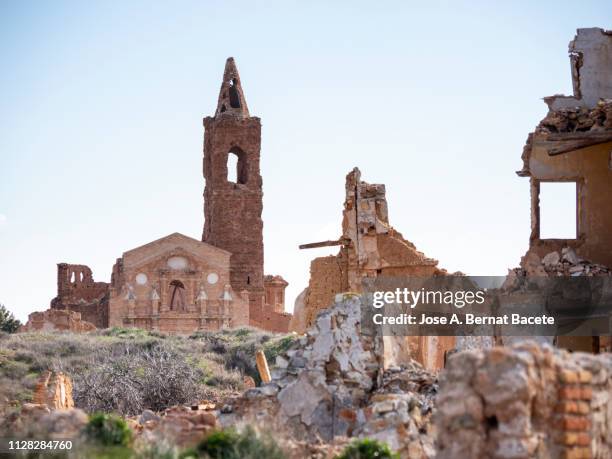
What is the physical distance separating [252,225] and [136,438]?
59.3m

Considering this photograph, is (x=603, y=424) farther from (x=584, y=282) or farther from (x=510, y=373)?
(x=584, y=282)

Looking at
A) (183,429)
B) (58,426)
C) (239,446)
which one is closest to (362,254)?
(183,429)

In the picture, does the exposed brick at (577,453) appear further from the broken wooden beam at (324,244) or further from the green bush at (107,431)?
the broken wooden beam at (324,244)

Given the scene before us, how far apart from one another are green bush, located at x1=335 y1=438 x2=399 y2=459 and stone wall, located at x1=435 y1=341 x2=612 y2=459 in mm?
1231

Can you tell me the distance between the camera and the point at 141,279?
6438 centimetres

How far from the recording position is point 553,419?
8.75 m

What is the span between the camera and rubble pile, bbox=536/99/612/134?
19.6m

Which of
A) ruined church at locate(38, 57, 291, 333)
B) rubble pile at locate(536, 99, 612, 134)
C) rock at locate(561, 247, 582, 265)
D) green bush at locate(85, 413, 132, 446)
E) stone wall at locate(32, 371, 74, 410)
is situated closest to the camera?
green bush at locate(85, 413, 132, 446)

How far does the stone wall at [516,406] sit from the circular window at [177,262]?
56454mm

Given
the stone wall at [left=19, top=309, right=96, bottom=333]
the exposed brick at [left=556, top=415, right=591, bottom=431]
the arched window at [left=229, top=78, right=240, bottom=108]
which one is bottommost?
the exposed brick at [left=556, top=415, right=591, bottom=431]

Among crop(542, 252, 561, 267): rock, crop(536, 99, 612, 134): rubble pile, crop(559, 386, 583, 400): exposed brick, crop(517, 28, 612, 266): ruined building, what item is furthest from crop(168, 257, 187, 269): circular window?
crop(559, 386, 583, 400): exposed brick

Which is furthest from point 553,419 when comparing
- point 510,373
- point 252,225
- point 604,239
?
point 252,225

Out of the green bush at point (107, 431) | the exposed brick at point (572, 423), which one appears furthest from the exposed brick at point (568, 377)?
the green bush at point (107, 431)

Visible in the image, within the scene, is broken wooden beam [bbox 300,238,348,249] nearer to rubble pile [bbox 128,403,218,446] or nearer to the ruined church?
rubble pile [bbox 128,403,218,446]
